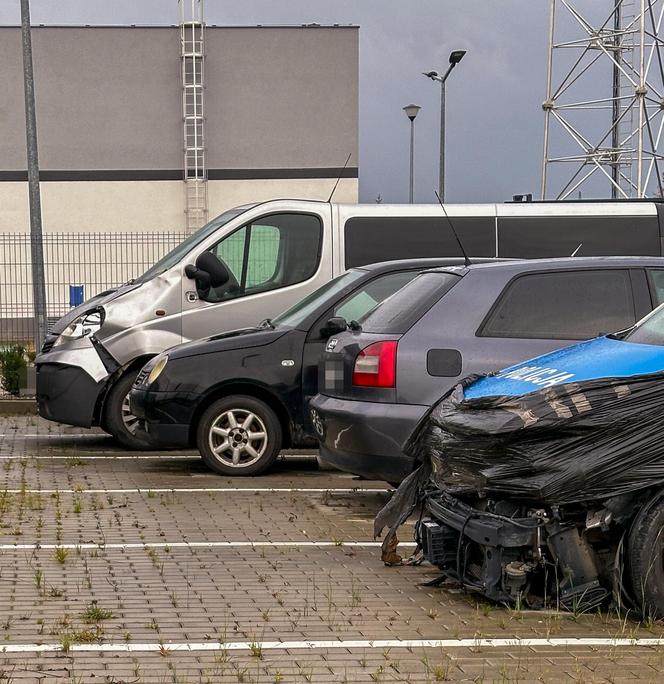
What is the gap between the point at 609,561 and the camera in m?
5.96

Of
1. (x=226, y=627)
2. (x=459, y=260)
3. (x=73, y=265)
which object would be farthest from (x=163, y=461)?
(x=73, y=265)

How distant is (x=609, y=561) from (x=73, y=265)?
2027cm

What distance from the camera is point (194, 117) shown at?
4094cm

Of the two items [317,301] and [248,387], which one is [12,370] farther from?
[317,301]

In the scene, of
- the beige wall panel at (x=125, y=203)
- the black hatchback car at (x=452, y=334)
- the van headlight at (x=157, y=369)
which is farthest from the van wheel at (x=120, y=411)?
the beige wall panel at (x=125, y=203)

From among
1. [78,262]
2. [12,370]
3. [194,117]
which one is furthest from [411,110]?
[12,370]

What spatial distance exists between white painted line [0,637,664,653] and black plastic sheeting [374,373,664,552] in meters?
0.63

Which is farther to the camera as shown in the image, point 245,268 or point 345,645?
point 245,268

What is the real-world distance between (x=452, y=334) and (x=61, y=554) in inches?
108

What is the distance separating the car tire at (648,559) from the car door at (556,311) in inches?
99.9

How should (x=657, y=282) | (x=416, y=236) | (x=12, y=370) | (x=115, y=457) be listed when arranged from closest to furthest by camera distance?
(x=657, y=282) < (x=115, y=457) < (x=416, y=236) < (x=12, y=370)

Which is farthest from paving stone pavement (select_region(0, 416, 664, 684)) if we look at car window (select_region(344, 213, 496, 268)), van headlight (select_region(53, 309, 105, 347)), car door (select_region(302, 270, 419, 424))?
car window (select_region(344, 213, 496, 268))

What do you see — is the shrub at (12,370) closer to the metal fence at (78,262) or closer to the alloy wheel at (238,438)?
the metal fence at (78,262)

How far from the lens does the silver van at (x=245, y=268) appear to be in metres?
12.5
